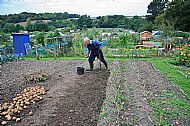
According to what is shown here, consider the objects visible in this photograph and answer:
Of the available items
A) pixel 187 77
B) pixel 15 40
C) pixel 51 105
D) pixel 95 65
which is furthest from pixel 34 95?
pixel 15 40

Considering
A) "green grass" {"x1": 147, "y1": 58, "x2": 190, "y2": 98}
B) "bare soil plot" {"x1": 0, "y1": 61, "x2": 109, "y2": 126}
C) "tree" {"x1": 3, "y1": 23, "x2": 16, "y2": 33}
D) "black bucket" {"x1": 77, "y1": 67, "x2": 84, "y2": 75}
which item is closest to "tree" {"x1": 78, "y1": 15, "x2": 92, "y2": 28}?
"tree" {"x1": 3, "y1": 23, "x2": 16, "y2": 33}

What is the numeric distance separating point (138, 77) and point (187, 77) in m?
1.71

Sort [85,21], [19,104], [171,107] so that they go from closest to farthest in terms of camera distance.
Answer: [171,107]
[19,104]
[85,21]

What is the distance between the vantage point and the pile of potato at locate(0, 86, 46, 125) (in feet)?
15.4

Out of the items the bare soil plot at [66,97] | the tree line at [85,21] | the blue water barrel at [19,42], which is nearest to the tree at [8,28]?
the tree line at [85,21]

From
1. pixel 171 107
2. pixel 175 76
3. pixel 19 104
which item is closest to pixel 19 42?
pixel 19 104

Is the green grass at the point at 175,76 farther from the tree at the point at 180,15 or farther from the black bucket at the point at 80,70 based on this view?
the tree at the point at 180,15

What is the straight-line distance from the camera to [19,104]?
5336mm

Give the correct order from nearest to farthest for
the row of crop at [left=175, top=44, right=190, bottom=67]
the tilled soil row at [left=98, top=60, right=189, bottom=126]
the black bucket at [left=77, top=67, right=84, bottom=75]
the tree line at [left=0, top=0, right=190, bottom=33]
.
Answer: the tilled soil row at [left=98, top=60, right=189, bottom=126] → the black bucket at [left=77, top=67, right=84, bottom=75] → the row of crop at [left=175, top=44, right=190, bottom=67] → the tree line at [left=0, top=0, right=190, bottom=33]

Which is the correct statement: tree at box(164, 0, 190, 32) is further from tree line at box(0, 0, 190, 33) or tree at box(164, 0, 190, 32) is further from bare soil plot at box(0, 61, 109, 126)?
bare soil plot at box(0, 61, 109, 126)

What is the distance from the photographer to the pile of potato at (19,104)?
468 centimetres

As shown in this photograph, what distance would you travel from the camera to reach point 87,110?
190 inches

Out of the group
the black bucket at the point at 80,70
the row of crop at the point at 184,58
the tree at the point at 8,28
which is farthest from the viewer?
the tree at the point at 8,28

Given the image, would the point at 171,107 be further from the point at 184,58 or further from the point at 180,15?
the point at 180,15
